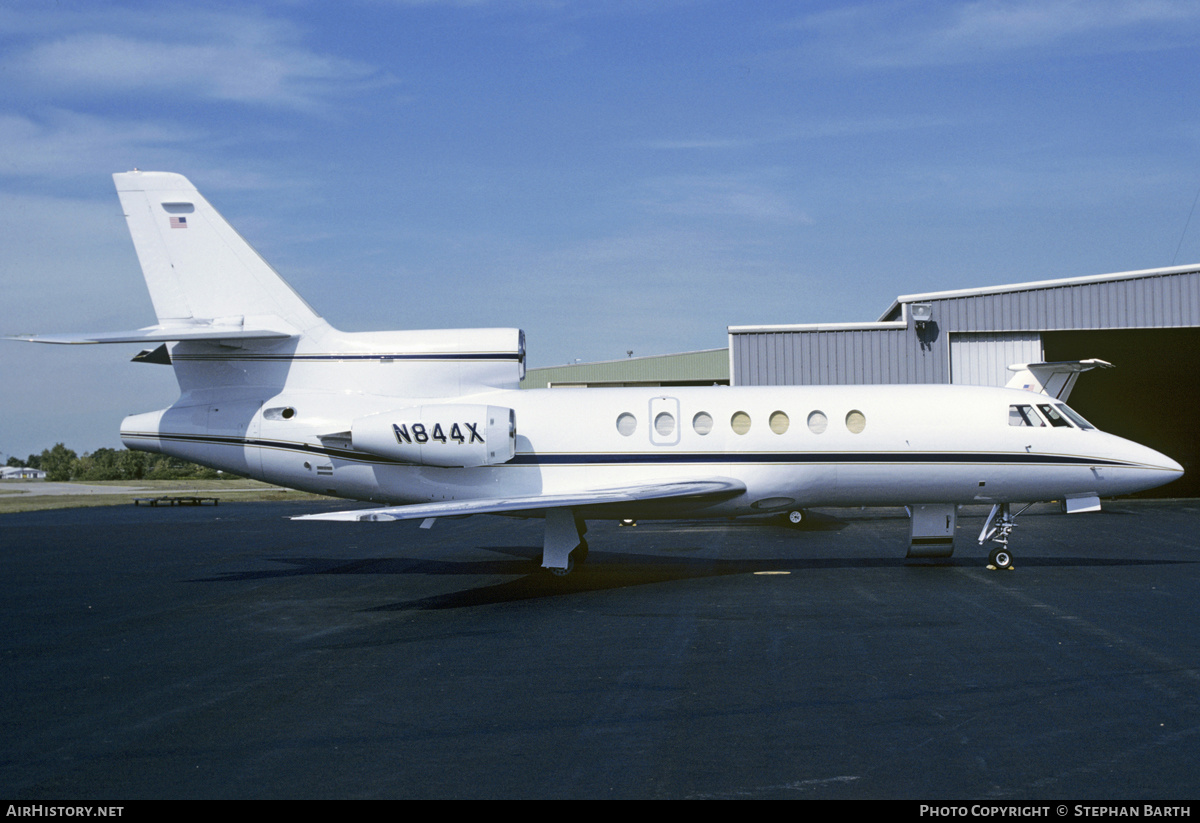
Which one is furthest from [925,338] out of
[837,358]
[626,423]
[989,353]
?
[626,423]

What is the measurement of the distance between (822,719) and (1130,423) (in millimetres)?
44968

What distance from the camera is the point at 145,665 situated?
363 inches

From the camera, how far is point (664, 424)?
14.7m

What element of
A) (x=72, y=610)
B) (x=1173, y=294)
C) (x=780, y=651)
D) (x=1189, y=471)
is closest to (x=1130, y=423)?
(x=1189, y=471)

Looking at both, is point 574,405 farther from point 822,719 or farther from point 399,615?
point 822,719

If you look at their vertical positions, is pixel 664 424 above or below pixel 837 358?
below

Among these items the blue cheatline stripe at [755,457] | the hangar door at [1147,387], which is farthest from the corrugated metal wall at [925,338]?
the blue cheatline stripe at [755,457]

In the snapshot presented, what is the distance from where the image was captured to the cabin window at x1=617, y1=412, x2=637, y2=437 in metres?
14.7

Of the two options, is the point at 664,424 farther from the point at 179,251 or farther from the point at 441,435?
the point at 179,251

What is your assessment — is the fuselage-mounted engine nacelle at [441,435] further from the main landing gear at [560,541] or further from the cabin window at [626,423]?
the cabin window at [626,423]

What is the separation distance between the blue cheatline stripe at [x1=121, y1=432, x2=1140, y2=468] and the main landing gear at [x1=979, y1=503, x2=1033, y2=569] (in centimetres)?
92

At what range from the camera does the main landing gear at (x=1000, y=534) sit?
14.3 metres

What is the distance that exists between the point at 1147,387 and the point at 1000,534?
34254mm
